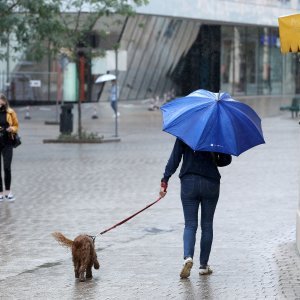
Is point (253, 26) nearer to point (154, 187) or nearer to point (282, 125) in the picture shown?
point (282, 125)

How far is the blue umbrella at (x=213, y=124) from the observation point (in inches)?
380

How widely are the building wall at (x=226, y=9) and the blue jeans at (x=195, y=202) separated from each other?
146 feet

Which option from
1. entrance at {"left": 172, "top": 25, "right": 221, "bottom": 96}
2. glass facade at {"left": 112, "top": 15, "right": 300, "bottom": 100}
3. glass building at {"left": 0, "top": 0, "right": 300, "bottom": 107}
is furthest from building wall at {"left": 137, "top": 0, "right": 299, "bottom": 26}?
entrance at {"left": 172, "top": 25, "right": 221, "bottom": 96}

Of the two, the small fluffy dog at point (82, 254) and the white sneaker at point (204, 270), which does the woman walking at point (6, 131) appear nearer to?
the small fluffy dog at point (82, 254)

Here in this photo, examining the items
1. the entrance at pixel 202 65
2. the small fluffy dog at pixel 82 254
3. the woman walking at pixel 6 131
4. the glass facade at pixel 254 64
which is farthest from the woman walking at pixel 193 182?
the glass facade at pixel 254 64

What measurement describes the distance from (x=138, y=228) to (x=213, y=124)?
155 inches

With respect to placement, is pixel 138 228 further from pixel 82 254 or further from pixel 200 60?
pixel 200 60

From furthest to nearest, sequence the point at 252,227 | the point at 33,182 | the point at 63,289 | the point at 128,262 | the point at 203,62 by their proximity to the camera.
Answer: the point at 203,62 < the point at 33,182 < the point at 252,227 < the point at 128,262 < the point at 63,289

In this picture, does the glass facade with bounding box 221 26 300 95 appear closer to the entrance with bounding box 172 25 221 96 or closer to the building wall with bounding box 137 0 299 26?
the entrance with bounding box 172 25 221 96

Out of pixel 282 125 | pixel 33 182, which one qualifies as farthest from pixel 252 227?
pixel 282 125

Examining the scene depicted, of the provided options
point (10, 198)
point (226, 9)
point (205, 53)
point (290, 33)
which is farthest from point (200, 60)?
point (290, 33)

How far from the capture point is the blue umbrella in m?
9.64

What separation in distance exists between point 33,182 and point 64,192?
1748 millimetres

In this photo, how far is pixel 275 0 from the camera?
73000 millimetres
